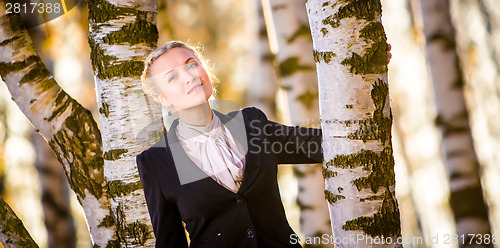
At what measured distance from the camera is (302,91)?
3783 mm

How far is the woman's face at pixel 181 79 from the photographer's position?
2162 mm

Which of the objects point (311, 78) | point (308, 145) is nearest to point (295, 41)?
point (311, 78)

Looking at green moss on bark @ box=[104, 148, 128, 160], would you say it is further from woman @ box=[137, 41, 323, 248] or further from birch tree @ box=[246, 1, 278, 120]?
birch tree @ box=[246, 1, 278, 120]

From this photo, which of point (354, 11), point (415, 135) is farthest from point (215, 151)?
point (415, 135)

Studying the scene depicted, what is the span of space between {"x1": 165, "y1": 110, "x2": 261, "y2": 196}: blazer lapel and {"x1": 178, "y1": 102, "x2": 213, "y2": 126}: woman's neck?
4.4 inches

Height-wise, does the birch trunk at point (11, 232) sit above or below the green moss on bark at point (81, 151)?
below

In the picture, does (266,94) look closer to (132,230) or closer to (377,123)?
(132,230)

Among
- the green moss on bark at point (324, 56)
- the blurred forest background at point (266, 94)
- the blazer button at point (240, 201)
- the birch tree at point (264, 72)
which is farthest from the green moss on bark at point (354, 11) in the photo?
the birch tree at point (264, 72)

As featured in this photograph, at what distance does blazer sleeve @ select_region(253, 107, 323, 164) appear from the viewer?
2.29m

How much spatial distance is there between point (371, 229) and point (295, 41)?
214 centimetres

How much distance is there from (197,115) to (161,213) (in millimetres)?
462

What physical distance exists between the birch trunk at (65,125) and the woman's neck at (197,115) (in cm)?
90

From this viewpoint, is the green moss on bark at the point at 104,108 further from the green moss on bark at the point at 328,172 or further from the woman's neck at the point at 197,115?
the green moss on bark at the point at 328,172

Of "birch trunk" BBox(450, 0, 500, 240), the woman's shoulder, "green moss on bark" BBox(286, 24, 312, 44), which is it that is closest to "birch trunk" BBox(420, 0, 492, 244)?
"green moss on bark" BBox(286, 24, 312, 44)
